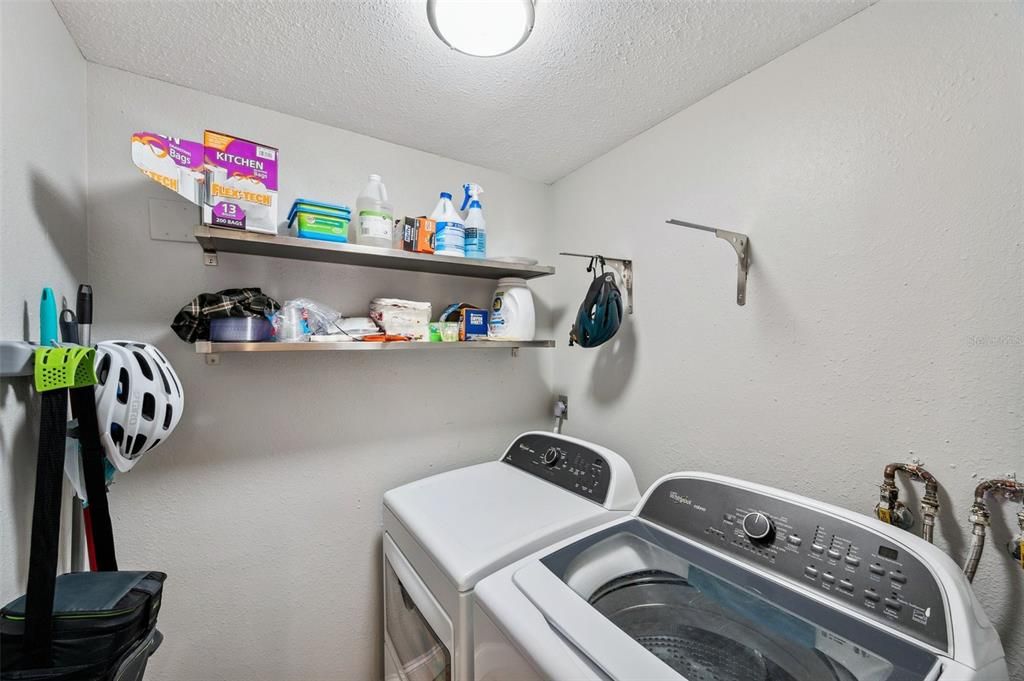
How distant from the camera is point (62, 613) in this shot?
2.21 ft

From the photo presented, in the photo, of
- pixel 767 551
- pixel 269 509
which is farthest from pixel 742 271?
pixel 269 509

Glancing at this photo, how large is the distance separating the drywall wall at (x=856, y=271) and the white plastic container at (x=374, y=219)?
100 centimetres

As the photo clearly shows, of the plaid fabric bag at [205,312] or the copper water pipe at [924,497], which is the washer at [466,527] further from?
the plaid fabric bag at [205,312]

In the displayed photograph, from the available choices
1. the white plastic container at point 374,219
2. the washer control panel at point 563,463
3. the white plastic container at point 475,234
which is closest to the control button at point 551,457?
the washer control panel at point 563,463

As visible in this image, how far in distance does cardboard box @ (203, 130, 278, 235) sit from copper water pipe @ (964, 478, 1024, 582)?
1.81 m

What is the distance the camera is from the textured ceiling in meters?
0.96

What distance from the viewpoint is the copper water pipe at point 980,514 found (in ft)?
2.48

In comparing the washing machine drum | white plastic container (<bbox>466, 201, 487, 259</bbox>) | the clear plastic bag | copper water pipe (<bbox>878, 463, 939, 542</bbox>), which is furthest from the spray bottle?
copper water pipe (<bbox>878, 463, 939, 542</bbox>)

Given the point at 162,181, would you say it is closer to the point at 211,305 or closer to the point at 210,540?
the point at 211,305

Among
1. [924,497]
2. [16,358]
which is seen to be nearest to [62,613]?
[16,358]

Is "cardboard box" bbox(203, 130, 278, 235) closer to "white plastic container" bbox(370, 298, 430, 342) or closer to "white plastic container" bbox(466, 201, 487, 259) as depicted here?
"white plastic container" bbox(370, 298, 430, 342)

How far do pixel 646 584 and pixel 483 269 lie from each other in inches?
47.5

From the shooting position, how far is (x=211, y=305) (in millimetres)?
1148

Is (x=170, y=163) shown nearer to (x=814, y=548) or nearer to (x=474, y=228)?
A: (x=474, y=228)
